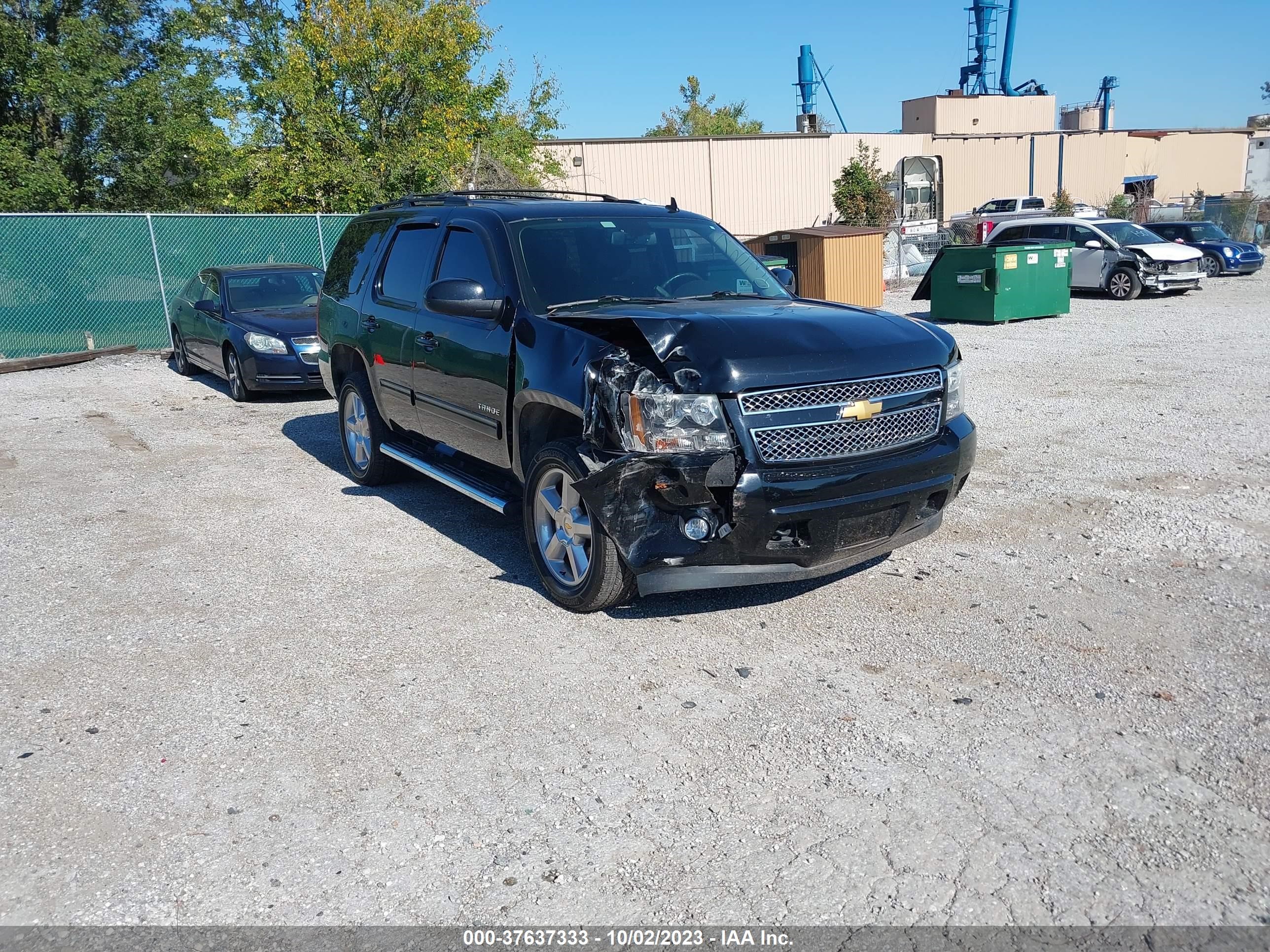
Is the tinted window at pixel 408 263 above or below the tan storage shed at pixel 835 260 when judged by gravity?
above

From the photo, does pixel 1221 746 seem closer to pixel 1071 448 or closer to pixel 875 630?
pixel 875 630

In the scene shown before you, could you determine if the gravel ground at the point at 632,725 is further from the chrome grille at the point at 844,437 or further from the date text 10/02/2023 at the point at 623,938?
the chrome grille at the point at 844,437

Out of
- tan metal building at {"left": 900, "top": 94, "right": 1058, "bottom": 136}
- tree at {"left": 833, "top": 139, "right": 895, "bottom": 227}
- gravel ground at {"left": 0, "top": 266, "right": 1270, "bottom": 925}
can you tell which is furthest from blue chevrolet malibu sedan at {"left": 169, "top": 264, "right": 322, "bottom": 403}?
tan metal building at {"left": 900, "top": 94, "right": 1058, "bottom": 136}

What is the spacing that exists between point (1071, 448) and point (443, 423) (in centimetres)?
510

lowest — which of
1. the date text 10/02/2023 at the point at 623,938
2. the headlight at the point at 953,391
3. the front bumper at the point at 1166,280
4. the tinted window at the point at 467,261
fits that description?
the date text 10/02/2023 at the point at 623,938

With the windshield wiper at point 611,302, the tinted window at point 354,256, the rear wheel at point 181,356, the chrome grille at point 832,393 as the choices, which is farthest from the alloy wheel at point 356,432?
the rear wheel at point 181,356

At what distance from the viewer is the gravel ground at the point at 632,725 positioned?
116 inches

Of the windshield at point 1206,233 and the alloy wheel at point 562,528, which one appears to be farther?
the windshield at point 1206,233

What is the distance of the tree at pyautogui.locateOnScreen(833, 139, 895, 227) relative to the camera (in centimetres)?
4012

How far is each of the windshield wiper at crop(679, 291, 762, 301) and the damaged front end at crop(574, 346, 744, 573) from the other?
4.22ft

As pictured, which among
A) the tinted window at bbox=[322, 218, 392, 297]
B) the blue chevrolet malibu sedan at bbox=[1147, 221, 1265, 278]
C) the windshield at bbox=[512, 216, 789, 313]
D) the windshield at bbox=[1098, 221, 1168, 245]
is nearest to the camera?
the windshield at bbox=[512, 216, 789, 313]

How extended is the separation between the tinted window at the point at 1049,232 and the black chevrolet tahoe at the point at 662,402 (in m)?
18.1

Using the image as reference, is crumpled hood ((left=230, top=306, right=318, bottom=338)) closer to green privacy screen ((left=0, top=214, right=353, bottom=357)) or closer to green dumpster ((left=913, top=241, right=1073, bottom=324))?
green privacy screen ((left=0, top=214, right=353, bottom=357))

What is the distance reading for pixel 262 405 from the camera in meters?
11.7
